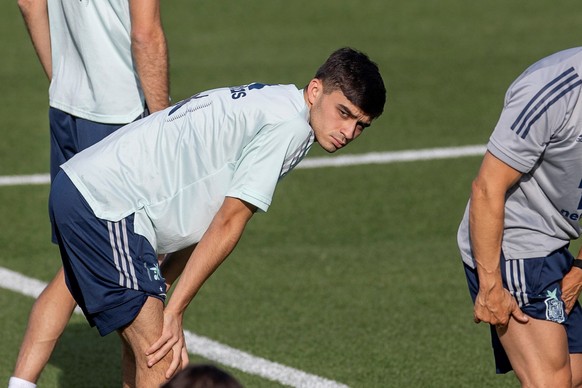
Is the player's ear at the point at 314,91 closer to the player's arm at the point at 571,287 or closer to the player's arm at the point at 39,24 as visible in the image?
the player's arm at the point at 571,287

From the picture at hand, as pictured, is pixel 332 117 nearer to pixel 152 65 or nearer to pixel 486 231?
pixel 486 231

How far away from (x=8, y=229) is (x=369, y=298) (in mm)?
3009

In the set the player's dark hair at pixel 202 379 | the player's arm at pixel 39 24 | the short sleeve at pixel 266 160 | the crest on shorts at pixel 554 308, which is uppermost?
the player's dark hair at pixel 202 379

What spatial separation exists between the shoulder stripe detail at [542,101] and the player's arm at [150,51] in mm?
1987

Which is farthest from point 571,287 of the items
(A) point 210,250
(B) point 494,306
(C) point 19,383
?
(C) point 19,383

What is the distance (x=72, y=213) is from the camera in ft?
16.5

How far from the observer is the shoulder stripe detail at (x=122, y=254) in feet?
16.4

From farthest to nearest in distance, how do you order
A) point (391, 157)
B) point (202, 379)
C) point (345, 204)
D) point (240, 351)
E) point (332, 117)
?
point (391, 157), point (345, 204), point (240, 351), point (332, 117), point (202, 379)

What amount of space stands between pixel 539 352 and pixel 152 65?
7.65 feet

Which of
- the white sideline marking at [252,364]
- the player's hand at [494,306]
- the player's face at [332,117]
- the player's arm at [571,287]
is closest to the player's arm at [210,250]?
the player's face at [332,117]

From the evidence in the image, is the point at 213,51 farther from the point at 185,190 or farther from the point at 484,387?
the point at 185,190

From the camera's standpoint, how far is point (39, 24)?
21.2 feet

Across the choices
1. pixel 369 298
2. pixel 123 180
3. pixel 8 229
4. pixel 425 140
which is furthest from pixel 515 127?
pixel 425 140

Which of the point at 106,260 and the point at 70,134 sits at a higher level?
the point at 106,260
